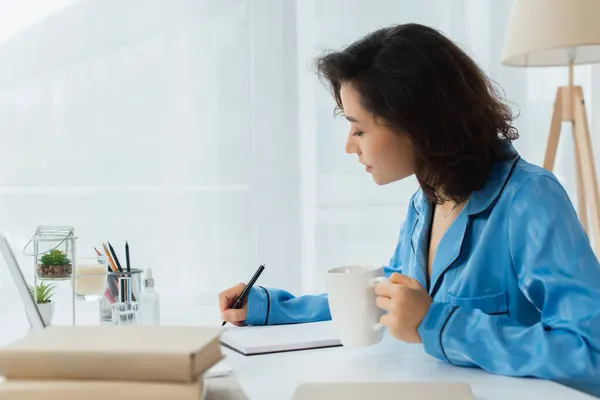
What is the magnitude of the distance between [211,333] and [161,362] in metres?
0.09

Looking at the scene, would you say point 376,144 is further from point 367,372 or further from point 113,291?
point 113,291

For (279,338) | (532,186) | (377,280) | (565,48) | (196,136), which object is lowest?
(279,338)

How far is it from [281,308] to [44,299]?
40 centimetres

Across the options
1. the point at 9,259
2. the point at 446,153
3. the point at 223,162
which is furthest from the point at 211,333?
the point at 223,162

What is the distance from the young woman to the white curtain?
4.95ft

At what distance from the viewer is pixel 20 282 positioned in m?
1.07

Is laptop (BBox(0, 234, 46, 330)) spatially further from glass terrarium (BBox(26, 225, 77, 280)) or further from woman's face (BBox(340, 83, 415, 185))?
woman's face (BBox(340, 83, 415, 185))

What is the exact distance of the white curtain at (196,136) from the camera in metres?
2.70

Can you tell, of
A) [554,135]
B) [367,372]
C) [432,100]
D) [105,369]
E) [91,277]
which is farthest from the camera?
[554,135]

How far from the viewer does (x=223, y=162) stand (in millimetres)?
2805

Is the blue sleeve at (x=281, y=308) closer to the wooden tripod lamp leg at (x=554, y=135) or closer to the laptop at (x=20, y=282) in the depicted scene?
the laptop at (x=20, y=282)

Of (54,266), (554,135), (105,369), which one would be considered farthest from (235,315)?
(554,135)

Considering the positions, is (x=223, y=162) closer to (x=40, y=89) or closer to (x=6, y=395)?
(x=40, y=89)

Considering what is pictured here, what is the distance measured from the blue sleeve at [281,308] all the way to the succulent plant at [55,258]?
1.03ft
